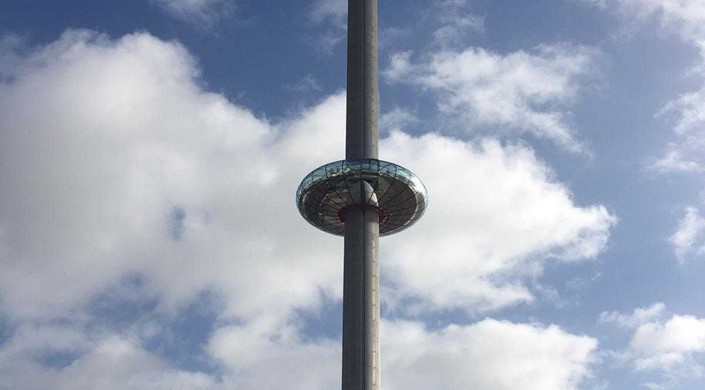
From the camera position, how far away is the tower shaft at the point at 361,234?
217 ft

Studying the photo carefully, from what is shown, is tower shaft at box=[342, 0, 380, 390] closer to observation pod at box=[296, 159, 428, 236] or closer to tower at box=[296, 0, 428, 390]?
tower at box=[296, 0, 428, 390]

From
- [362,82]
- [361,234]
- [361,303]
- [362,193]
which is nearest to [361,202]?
[362,193]

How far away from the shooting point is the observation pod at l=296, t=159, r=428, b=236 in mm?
72625

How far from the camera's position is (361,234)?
72125 mm

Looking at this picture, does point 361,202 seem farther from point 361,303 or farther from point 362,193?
point 361,303

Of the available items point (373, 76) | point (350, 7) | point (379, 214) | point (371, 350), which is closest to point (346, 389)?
point (371, 350)

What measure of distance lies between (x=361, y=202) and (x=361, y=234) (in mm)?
2835

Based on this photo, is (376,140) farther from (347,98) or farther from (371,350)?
(371,350)

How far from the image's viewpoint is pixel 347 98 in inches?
3145

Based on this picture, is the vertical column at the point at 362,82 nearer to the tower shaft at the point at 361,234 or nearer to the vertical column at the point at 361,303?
the tower shaft at the point at 361,234

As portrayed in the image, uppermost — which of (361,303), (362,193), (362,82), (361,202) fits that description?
(362,82)

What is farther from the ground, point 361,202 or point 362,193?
point 362,193

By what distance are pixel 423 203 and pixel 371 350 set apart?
15.8 metres

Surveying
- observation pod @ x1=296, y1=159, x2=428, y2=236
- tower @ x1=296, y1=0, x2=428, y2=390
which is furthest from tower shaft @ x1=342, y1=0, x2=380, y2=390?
observation pod @ x1=296, y1=159, x2=428, y2=236
